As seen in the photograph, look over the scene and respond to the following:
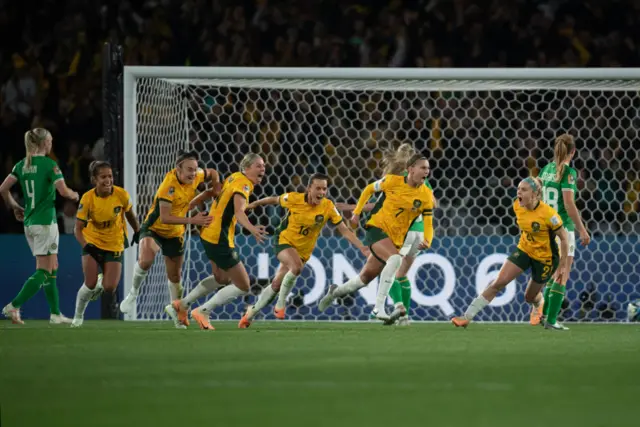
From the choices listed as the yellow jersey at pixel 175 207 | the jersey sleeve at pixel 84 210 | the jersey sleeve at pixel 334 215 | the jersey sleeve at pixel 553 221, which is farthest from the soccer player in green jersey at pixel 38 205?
the jersey sleeve at pixel 553 221

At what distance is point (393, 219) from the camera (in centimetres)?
1056

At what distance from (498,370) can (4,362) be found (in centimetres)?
246

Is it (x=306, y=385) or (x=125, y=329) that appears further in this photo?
(x=125, y=329)

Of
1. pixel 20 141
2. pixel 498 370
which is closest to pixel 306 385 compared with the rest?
pixel 498 370

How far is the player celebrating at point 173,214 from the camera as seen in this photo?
10094 mm

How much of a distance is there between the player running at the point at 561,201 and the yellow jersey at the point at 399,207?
3.41 feet

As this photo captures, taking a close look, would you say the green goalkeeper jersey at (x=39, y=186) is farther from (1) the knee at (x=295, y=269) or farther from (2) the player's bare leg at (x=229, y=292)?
(1) the knee at (x=295, y=269)

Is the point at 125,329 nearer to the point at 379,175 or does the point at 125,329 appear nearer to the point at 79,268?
the point at 79,268

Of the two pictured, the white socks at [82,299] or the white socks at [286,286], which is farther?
the white socks at [286,286]

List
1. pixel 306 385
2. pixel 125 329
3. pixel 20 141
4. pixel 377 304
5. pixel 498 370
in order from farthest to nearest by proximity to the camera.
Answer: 1. pixel 20 141
2. pixel 377 304
3. pixel 125 329
4. pixel 498 370
5. pixel 306 385

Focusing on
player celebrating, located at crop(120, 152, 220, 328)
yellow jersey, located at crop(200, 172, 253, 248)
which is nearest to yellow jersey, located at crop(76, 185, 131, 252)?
player celebrating, located at crop(120, 152, 220, 328)

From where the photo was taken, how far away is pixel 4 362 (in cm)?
623

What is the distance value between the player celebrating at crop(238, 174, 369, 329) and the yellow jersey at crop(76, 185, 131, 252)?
115 cm

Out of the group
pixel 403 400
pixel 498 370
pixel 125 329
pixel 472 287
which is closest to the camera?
pixel 403 400
